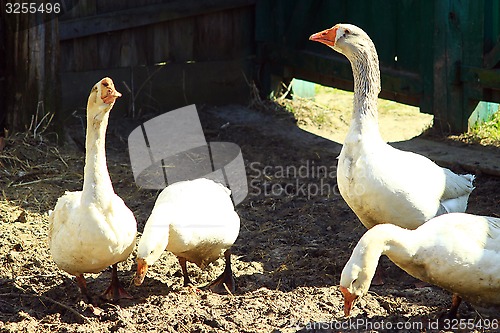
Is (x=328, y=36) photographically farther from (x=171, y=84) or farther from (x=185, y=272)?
(x=171, y=84)

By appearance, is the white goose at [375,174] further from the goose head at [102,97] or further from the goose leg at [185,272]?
the goose head at [102,97]

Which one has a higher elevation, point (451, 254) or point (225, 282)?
point (451, 254)

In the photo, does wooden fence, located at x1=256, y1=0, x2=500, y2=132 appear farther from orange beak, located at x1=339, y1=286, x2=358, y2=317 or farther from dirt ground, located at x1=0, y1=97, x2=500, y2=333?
orange beak, located at x1=339, y1=286, x2=358, y2=317

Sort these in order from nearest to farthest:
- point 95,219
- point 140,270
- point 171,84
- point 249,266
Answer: point 140,270 < point 95,219 < point 249,266 < point 171,84

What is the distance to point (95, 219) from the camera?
5008 millimetres

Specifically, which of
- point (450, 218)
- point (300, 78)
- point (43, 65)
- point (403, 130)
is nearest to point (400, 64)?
point (403, 130)

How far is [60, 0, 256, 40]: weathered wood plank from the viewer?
31.1 ft

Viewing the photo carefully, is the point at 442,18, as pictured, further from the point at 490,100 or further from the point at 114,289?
the point at 114,289

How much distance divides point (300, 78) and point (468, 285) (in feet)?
21.1

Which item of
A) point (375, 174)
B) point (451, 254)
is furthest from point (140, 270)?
point (451, 254)

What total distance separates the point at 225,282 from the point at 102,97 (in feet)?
5.22

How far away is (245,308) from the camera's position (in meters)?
5.11

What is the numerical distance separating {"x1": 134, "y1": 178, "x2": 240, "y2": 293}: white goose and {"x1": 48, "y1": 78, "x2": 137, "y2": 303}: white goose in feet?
0.66

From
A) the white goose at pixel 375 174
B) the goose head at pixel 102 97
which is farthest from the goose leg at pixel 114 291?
the white goose at pixel 375 174
